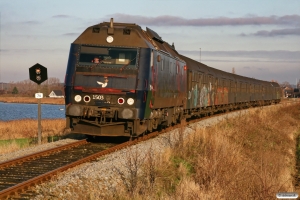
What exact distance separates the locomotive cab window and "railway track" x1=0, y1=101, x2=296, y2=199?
244 cm

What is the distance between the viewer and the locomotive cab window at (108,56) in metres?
14.0

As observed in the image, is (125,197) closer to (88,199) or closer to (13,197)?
(88,199)

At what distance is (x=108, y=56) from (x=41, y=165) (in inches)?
176

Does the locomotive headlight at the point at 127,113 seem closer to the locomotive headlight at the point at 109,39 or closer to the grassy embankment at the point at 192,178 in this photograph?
the grassy embankment at the point at 192,178

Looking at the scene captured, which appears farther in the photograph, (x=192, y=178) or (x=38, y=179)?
(x=192, y=178)

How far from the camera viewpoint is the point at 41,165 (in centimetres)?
1085

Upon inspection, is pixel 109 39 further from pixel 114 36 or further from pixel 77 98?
pixel 77 98

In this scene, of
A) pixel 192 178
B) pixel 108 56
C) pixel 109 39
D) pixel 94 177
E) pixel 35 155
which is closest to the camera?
pixel 94 177

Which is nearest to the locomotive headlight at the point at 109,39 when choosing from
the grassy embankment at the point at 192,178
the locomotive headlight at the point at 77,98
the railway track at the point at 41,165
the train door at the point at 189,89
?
→ the locomotive headlight at the point at 77,98

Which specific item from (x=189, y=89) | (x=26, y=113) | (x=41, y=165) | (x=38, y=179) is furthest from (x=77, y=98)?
(x=26, y=113)

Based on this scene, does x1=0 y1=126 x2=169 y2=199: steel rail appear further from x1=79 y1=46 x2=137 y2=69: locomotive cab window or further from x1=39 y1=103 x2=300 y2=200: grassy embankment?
x1=79 y1=46 x2=137 y2=69: locomotive cab window

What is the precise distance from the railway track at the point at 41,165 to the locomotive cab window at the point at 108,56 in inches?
96.1

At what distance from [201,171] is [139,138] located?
18.5ft

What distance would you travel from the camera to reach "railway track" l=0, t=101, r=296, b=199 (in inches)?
335
